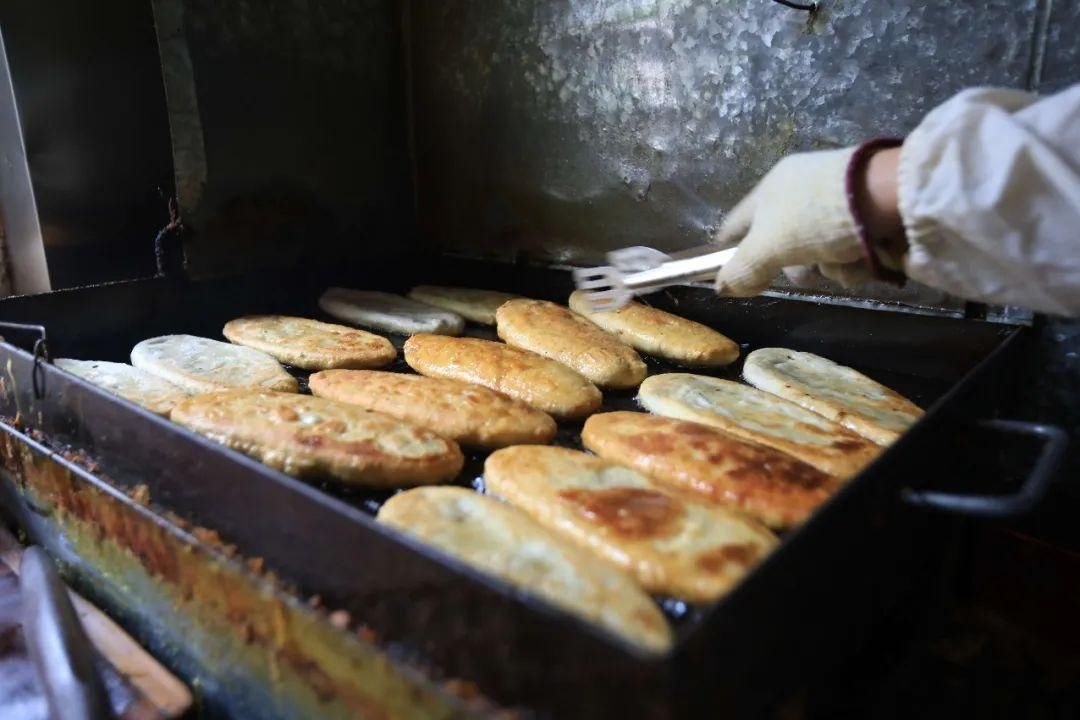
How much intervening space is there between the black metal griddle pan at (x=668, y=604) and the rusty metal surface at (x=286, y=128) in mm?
718

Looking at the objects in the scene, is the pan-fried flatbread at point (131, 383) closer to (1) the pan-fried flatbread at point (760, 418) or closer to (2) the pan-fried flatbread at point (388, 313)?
(2) the pan-fried flatbread at point (388, 313)

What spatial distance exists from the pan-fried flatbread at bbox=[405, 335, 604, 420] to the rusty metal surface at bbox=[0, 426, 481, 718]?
36.1 inches

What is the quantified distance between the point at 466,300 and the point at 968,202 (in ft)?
6.68

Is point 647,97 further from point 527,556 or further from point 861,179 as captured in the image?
point 527,556

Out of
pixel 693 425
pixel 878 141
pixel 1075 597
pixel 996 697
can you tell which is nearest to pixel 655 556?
pixel 693 425

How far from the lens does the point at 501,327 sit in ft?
8.83

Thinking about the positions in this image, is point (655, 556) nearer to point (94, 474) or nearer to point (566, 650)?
point (566, 650)

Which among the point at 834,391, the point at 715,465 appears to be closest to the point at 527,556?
A: the point at 715,465

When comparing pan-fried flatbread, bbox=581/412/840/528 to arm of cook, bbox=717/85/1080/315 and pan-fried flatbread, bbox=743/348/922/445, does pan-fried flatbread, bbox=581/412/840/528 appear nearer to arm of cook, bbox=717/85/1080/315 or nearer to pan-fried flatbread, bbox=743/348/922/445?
pan-fried flatbread, bbox=743/348/922/445

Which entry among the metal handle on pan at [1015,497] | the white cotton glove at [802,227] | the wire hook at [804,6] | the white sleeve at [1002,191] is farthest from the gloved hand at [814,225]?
the wire hook at [804,6]

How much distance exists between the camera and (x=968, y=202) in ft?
4.28

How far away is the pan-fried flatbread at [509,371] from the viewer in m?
2.08

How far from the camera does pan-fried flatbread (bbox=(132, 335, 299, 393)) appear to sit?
221 cm

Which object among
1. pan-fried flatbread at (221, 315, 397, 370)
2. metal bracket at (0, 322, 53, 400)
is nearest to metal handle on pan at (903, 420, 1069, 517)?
pan-fried flatbread at (221, 315, 397, 370)
